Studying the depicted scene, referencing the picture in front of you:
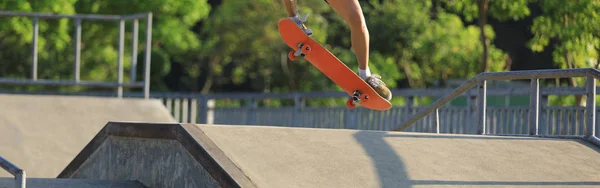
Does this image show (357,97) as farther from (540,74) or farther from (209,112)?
(209,112)

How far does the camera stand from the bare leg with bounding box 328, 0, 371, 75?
298 inches

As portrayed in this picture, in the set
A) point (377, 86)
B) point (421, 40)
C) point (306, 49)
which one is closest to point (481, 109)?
point (377, 86)

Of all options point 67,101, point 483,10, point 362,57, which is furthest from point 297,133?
point 483,10

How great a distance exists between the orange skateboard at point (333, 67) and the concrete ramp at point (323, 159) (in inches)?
50.3

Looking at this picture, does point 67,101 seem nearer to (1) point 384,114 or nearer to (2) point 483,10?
(1) point 384,114

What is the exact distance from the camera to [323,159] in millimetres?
5844

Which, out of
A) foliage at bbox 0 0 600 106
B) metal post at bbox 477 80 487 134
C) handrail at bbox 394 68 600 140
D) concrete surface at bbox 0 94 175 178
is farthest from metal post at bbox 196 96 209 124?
metal post at bbox 477 80 487 134

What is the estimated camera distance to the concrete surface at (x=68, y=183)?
19.1ft

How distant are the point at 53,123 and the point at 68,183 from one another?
5162mm

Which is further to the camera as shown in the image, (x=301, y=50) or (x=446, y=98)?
(x=446, y=98)

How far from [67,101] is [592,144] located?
6.50 meters

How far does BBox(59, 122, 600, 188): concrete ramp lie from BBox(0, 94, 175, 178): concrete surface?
3260 mm

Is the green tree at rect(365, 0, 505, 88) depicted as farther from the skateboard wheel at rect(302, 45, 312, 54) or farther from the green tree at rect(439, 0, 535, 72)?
the skateboard wheel at rect(302, 45, 312, 54)

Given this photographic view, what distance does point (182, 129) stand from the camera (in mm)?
5781
